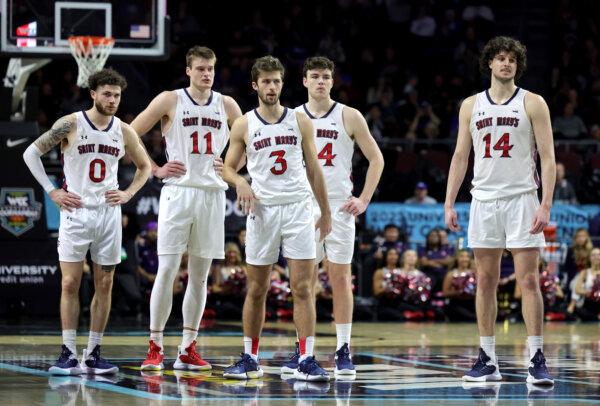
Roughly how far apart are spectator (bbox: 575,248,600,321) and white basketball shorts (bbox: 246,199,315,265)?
34.6ft

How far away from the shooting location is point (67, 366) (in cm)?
986

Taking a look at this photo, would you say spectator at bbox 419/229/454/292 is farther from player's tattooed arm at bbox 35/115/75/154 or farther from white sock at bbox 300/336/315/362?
player's tattooed arm at bbox 35/115/75/154

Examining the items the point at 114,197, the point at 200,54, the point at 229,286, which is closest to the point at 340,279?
the point at 114,197

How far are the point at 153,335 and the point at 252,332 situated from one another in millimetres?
1009

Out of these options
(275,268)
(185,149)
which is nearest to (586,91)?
(275,268)

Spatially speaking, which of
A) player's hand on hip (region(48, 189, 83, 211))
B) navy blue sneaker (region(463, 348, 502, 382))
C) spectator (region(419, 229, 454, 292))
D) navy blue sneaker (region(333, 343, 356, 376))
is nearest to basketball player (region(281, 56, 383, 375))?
navy blue sneaker (region(333, 343, 356, 376))

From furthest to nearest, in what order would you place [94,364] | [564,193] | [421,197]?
[564,193]
[421,197]
[94,364]

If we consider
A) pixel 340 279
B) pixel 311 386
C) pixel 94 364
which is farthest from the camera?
pixel 340 279

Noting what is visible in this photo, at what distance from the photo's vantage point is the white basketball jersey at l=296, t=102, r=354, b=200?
10.5m

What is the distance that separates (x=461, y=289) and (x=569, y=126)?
6.38 metres

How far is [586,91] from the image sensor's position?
85.0 feet

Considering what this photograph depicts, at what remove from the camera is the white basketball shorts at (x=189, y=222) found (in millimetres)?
10320

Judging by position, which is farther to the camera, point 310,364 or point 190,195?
point 190,195

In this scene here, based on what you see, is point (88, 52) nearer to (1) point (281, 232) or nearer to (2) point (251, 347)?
(1) point (281, 232)
